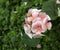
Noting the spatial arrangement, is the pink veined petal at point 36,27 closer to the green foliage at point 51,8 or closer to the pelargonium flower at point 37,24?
the pelargonium flower at point 37,24

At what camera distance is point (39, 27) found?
1.70 m

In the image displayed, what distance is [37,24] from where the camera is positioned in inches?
66.5

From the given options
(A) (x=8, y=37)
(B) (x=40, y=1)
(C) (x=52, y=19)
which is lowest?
(A) (x=8, y=37)

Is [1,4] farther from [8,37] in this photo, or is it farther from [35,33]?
[35,33]

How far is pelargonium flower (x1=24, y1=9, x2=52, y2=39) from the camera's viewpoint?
1687 millimetres

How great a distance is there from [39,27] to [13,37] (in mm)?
277

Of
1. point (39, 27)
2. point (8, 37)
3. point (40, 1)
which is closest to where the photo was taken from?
point (39, 27)

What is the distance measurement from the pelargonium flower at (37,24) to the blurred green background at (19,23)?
5 cm

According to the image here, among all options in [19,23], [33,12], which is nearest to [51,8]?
[33,12]

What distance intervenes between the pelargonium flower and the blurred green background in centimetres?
5

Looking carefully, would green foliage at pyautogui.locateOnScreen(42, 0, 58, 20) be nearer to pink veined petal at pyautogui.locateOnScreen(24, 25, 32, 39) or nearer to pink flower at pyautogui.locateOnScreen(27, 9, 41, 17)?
pink flower at pyautogui.locateOnScreen(27, 9, 41, 17)

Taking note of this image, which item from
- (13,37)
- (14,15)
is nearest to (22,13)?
(14,15)

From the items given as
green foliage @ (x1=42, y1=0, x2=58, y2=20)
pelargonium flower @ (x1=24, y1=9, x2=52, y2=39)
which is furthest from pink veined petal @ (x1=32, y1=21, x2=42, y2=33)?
green foliage @ (x1=42, y1=0, x2=58, y2=20)

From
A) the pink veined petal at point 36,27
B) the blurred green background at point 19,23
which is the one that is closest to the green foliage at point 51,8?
the blurred green background at point 19,23
